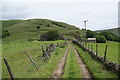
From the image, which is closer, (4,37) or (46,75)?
(46,75)

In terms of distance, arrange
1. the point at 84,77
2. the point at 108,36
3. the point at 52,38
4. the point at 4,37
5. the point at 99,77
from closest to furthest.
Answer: the point at 99,77, the point at 84,77, the point at 52,38, the point at 4,37, the point at 108,36

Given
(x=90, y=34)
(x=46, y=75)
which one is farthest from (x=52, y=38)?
(x=46, y=75)

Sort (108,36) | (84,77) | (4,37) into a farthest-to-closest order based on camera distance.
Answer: (108,36), (4,37), (84,77)

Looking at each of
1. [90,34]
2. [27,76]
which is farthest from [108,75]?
[90,34]

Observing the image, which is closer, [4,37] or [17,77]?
[17,77]

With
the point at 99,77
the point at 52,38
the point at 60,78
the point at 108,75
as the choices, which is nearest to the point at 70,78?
the point at 60,78

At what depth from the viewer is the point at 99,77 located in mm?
12719

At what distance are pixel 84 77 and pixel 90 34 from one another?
121992 mm

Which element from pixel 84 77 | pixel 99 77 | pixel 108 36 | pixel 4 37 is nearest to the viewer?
pixel 99 77

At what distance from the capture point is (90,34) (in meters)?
133

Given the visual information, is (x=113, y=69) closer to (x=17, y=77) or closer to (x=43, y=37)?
(x=17, y=77)

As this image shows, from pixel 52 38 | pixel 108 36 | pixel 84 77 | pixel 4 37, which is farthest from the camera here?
pixel 108 36

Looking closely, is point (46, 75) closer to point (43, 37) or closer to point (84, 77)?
point (84, 77)

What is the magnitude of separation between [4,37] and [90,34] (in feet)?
219
